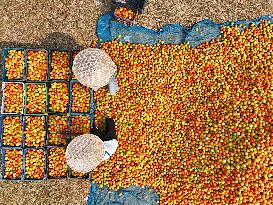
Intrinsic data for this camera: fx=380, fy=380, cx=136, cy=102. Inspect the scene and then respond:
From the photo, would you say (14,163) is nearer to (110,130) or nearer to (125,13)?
(110,130)

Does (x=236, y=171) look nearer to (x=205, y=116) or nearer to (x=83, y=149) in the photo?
(x=205, y=116)

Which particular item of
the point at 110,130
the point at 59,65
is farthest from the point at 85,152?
the point at 59,65

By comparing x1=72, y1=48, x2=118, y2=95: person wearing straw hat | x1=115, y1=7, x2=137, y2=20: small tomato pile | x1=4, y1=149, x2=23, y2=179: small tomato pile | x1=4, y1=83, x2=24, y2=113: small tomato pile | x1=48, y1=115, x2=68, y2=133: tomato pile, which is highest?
x1=115, y1=7, x2=137, y2=20: small tomato pile

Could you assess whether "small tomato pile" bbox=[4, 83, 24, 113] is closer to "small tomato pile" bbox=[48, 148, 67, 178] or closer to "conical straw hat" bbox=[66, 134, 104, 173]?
"small tomato pile" bbox=[48, 148, 67, 178]

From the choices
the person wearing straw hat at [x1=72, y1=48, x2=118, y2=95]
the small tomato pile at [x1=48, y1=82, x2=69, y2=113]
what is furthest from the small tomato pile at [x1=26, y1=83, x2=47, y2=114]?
the person wearing straw hat at [x1=72, y1=48, x2=118, y2=95]

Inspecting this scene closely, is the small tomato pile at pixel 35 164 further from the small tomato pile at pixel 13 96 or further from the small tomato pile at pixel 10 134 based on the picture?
the small tomato pile at pixel 13 96

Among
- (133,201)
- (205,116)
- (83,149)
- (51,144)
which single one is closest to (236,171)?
(205,116)

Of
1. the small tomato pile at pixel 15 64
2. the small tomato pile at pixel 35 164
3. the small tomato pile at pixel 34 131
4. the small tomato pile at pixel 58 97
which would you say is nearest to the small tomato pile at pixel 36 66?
the small tomato pile at pixel 15 64
